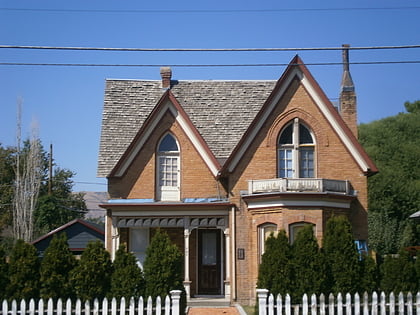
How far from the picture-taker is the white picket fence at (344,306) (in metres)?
15.9

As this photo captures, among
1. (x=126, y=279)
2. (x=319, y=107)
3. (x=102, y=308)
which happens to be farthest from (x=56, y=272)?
(x=319, y=107)

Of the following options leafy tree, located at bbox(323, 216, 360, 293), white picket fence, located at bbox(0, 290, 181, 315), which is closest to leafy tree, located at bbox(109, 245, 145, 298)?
white picket fence, located at bbox(0, 290, 181, 315)

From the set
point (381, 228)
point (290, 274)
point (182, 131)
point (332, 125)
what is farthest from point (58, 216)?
point (290, 274)

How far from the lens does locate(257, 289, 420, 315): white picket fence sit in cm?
1585

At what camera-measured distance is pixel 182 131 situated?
24.7m

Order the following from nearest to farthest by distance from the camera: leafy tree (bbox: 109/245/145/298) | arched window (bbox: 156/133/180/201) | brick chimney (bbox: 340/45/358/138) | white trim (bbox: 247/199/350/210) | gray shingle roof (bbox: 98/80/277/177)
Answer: leafy tree (bbox: 109/245/145/298) → white trim (bbox: 247/199/350/210) → arched window (bbox: 156/133/180/201) → brick chimney (bbox: 340/45/358/138) → gray shingle roof (bbox: 98/80/277/177)

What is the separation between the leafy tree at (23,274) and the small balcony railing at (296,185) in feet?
28.6

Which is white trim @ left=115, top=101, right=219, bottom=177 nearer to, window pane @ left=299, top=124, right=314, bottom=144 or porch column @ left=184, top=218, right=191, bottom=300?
porch column @ left=184, top=218, right=191, bottom=300

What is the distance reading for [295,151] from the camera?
23516 mm

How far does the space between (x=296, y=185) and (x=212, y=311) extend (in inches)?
211

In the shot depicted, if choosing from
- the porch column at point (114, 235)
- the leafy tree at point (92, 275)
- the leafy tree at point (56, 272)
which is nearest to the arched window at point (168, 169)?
the porch column at point (114, 235)

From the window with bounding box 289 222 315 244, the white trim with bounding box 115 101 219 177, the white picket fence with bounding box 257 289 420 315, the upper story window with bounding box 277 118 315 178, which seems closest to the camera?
the white picket fence with bounding box 257 289 420 315

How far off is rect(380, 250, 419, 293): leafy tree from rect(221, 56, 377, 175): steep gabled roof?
620cm

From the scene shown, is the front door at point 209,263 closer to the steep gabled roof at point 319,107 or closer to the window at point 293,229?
the steep gabled roof at point 319,107
